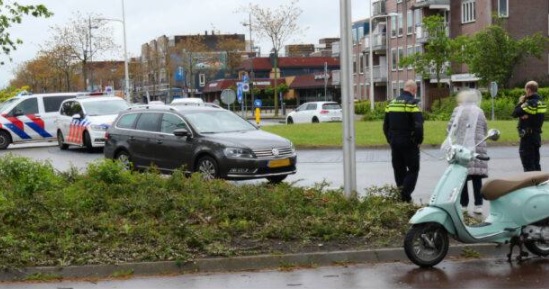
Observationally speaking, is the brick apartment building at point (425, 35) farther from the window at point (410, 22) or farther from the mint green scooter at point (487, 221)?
the mint green scooter at point (487, 221)

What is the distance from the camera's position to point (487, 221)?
28.1ft

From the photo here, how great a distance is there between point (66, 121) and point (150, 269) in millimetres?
19590

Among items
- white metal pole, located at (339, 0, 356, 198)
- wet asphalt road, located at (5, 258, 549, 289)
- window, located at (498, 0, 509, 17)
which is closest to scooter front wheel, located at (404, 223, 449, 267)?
wet asphalt road, located at (5, 258, 549, 289)

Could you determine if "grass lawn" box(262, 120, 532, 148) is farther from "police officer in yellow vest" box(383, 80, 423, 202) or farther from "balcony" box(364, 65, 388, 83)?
"balcony" box(364, 65, 388, 83)

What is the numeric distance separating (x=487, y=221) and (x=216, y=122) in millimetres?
8389

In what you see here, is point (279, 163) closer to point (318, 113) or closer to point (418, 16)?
point (318, 113)

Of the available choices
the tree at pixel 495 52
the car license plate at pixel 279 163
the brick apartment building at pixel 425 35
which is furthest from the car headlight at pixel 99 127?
the brick apartment building at pixel 425 35

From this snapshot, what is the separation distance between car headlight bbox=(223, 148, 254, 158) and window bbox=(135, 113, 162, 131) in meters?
2.18

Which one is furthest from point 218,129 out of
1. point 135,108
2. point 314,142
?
point 314,142

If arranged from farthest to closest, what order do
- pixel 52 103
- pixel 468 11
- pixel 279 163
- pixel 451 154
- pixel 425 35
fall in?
pixel 425 35 < pixel 468 11 < pixel 52 103 < pixel 279 163 < pixel 451 154

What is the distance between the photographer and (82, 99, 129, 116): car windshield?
86.2 feet

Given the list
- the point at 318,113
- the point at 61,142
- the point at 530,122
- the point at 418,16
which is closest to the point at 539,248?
the point at 530,122

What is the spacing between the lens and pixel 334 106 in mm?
45625

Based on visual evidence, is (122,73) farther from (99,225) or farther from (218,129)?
(99,225)
